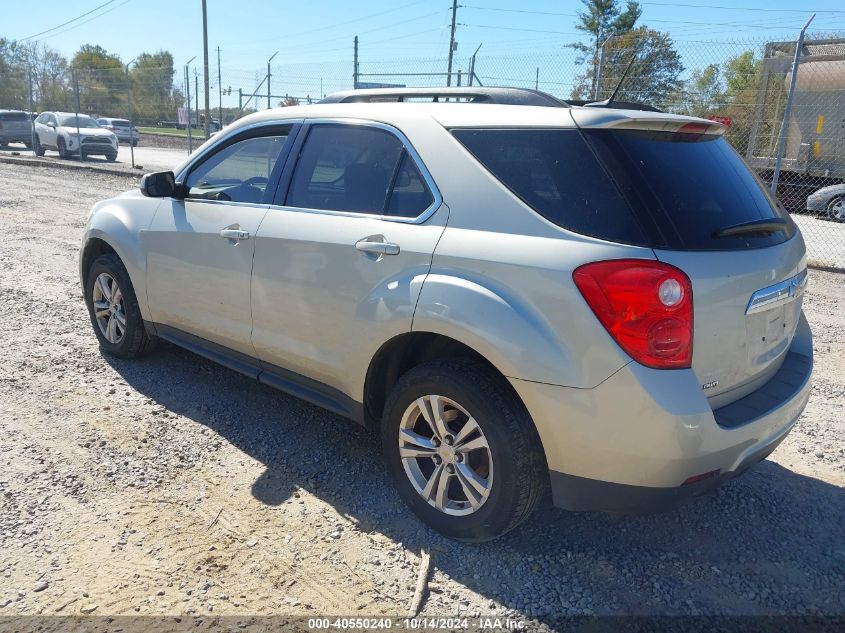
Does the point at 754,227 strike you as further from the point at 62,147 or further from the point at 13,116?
the point at 13,116

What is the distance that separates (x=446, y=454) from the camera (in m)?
2.83

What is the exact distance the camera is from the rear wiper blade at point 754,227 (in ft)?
8.40

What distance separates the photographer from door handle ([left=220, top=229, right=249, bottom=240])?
358 centimetres

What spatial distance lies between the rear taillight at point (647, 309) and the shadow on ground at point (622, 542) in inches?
37.7

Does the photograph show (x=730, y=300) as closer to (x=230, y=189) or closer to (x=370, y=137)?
(x=370, y=137)

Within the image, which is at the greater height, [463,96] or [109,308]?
[463,96]

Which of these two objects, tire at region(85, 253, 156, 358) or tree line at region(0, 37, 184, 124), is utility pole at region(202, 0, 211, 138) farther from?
tire at region(85, 253, 156, 358)

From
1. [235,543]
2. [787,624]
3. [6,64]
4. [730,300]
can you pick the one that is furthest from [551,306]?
[6,64]

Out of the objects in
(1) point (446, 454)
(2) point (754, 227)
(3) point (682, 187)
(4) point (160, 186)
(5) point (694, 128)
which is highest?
(5) point (694, 128)

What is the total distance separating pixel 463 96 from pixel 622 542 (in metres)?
2.14

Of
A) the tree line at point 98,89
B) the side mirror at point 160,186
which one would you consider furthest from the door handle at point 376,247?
the tree line at point 98,89

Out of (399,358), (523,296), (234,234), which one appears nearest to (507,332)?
(523,296)

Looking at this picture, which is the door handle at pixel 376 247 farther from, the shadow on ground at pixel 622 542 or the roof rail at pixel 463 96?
the shadow on ground at pixel 622 542

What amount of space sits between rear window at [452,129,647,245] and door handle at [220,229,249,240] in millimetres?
1393
